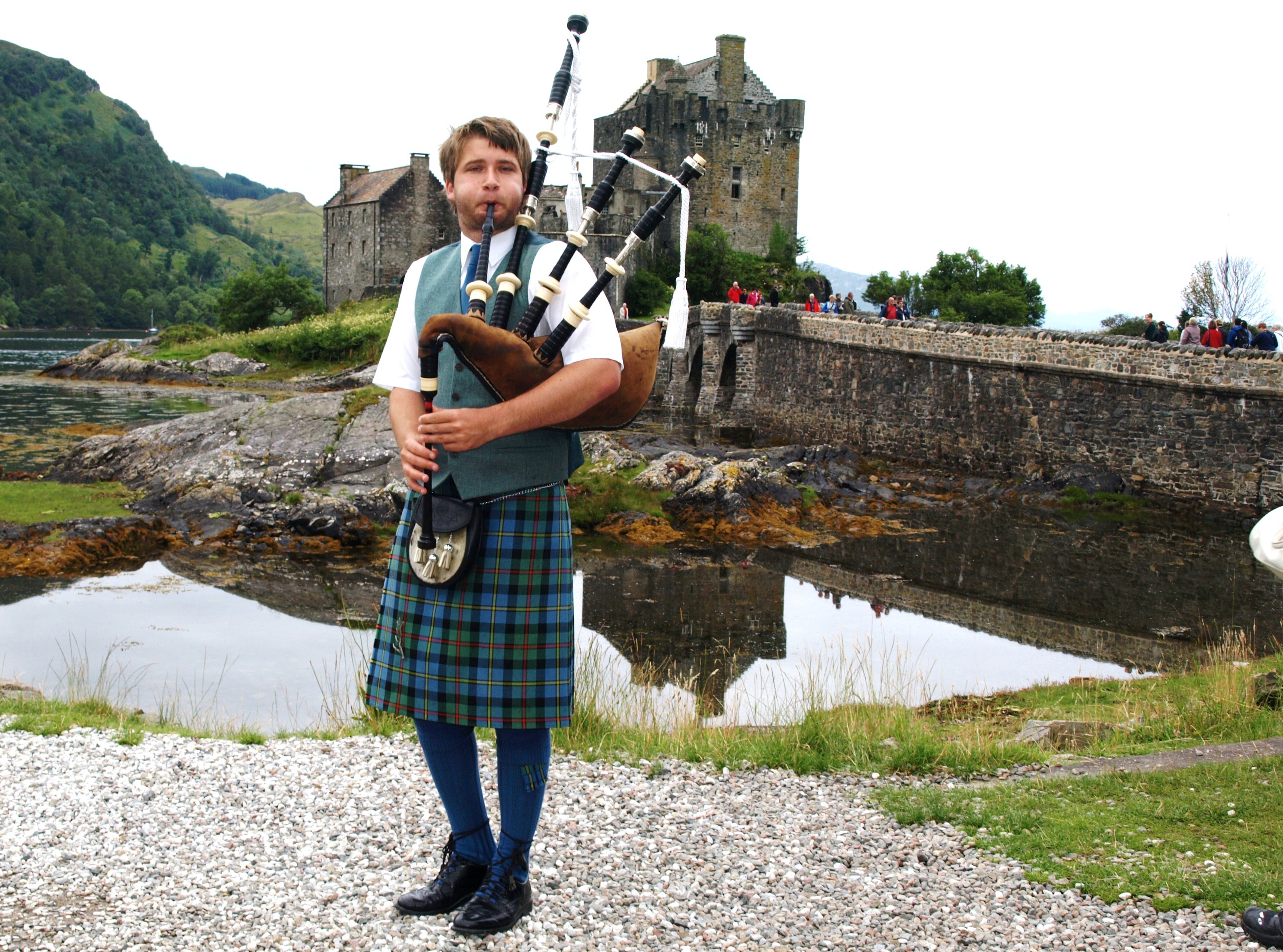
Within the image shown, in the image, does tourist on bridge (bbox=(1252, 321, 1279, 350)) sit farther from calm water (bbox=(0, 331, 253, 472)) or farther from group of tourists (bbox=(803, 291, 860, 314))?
calm water (bbox=(0, 331, 253, 472))

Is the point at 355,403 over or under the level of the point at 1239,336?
under

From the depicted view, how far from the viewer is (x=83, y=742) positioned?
5.55 m

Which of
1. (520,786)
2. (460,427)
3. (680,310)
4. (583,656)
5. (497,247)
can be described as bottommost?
(583,656)

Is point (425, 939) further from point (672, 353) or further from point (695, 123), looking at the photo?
point (695, 123)

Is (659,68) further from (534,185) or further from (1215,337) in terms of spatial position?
(534,185)

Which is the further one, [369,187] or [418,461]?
[369,187]

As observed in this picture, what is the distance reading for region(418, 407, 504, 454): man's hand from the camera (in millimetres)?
3266

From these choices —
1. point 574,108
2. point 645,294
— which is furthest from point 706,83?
point 574,108

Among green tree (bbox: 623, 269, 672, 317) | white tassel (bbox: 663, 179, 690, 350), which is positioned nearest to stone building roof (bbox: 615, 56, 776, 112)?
green tree (bbox: 623, 269, 672, 317)

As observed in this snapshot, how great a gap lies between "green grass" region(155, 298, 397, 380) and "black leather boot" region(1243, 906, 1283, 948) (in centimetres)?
4382

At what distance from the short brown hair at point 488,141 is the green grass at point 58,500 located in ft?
49.2

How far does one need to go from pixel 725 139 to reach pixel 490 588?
53.4 meters

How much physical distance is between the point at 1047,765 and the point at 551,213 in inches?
1843

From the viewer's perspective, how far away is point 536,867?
13.2 ft
